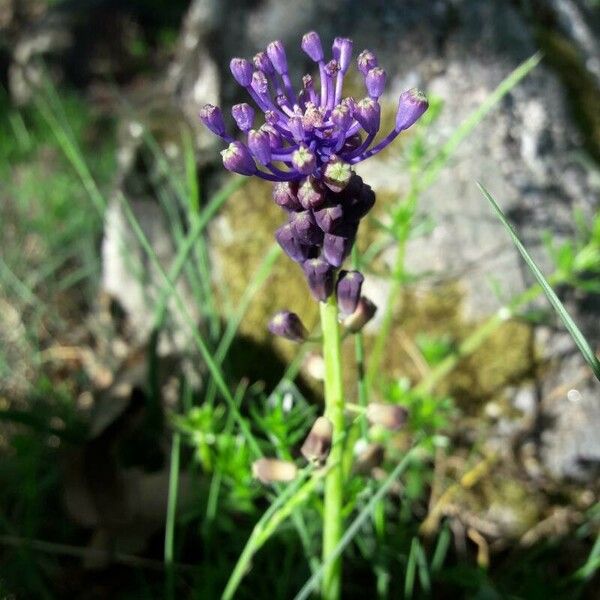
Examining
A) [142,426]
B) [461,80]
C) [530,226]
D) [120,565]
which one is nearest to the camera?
[120,565]

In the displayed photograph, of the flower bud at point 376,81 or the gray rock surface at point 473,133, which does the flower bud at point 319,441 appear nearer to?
the flower bud at point 376,81

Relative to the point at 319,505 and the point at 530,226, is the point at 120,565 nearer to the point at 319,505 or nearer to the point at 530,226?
the point at 319,505

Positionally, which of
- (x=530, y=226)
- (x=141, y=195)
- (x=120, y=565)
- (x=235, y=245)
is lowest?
(x=120, y=565)

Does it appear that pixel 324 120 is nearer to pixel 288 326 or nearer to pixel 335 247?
pixel 335 247

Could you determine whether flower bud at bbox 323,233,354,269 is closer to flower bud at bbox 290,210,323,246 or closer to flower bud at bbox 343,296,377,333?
flower bud at bbox 290,210,323,246

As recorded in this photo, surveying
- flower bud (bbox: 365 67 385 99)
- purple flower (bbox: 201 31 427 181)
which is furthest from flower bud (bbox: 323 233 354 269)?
flower bud (bbox: 365 67 385 99)

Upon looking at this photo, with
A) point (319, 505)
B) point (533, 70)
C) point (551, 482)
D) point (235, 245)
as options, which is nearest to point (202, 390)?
point (235, 245)

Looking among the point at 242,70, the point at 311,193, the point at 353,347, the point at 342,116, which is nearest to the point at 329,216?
the point at 311,193
